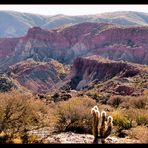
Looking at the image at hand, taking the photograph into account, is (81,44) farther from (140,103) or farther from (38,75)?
(140,103)

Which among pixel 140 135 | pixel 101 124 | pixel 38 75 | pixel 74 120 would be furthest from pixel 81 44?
pixel 101 124

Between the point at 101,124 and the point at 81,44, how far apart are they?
430ft

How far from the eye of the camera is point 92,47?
14000cm

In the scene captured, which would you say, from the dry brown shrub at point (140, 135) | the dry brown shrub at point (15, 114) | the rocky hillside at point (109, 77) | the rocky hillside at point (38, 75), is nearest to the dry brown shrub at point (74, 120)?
the dry brown shrub at point (15, 114)

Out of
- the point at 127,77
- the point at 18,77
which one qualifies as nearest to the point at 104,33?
the point at 18,77

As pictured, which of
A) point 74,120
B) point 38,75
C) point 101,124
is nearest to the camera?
point 101,124

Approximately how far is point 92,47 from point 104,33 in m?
6.52

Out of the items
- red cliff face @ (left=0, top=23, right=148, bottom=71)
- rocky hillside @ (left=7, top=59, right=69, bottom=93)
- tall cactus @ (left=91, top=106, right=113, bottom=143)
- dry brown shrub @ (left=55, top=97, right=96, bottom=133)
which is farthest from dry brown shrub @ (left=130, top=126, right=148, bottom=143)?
red cliff face @ (left=0, top=23, right=148, bottom=71)

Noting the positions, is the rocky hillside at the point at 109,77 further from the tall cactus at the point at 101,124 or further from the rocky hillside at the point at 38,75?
the tall cactus at the point at 101,124

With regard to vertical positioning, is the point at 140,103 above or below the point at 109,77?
above

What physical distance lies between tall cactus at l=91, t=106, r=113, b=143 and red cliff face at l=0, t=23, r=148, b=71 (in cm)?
10519

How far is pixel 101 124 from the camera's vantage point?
40.0 feet

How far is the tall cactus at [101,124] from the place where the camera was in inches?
457

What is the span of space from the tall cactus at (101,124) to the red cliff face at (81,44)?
105187 millimetres
